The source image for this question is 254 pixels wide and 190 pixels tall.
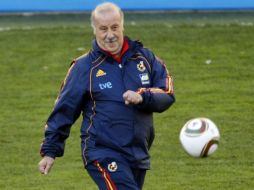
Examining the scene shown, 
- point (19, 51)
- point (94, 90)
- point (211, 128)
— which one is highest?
point (94, 90)

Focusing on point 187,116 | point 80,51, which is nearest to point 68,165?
point 187,116

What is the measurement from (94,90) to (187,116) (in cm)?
736

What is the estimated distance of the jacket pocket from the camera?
7.99m

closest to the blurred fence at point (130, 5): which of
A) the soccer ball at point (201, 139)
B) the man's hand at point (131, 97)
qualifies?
the soccer ball at point (201, 139)

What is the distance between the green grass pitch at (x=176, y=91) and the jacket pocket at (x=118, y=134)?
3.61 metres

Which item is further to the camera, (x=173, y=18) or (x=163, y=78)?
(x=173, y=18)

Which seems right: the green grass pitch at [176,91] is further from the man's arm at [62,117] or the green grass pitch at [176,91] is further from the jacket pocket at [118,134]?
the jacket pocket at [118,134]

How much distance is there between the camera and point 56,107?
318 inches

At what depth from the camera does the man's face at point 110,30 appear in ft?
26.3

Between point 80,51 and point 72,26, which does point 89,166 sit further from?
point 72,26

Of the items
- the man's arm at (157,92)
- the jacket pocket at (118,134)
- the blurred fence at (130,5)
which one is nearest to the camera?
the man's arm at (157,92)

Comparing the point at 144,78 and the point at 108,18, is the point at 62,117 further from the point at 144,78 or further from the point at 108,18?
the point at 108,18

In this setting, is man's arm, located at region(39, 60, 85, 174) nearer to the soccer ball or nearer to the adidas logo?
the adidas logo

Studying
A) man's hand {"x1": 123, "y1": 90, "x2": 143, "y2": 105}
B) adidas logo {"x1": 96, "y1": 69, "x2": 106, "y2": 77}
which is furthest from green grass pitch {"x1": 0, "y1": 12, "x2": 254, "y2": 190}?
man's hand {"x1": 123, "y1": 90, "x2": 143, "y2": 105}
